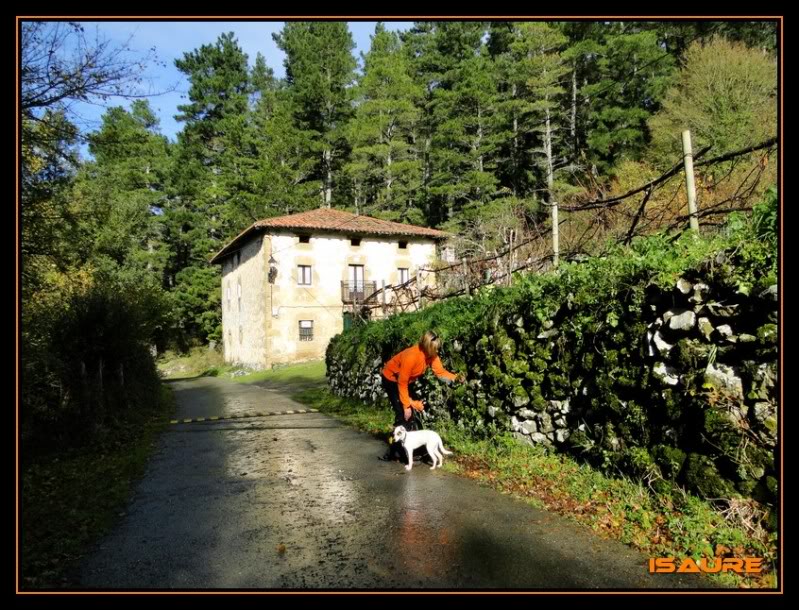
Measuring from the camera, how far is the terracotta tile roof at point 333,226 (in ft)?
102

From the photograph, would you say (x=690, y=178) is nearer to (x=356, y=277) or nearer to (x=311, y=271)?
(x=311, y=271)

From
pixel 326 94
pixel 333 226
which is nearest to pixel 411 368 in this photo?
pixel 333 226

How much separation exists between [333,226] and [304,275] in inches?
144

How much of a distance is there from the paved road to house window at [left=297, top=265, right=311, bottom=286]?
2527cm

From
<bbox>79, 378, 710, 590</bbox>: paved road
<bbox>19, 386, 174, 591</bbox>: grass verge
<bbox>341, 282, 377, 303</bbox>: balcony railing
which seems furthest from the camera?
<bbox>341, 282, 377, 303</bbox>: balcony railing

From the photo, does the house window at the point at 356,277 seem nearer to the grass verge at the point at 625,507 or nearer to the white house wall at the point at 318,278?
the white house wall at the point at 318,278

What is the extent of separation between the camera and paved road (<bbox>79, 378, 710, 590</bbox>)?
369 cm

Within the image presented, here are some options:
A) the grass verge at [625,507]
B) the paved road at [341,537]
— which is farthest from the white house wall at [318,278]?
the grass verge at [625,507]

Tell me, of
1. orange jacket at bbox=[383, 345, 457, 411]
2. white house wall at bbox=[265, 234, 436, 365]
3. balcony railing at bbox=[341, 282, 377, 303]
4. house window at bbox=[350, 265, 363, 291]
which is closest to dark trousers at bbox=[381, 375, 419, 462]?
orange jacket at bbox=[383, 345, 457, 411]

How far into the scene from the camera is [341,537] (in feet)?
14.7

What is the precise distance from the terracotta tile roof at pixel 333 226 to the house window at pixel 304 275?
2404mm

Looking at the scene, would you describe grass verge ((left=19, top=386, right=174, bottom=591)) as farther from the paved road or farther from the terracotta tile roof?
the terracotta tile roof

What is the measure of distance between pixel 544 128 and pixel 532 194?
181 inches
